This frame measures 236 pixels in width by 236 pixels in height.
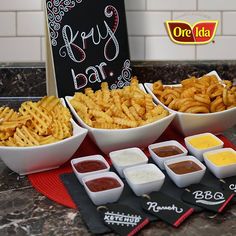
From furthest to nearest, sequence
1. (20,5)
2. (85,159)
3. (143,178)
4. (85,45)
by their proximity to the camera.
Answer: (20,5), (85,45), (85,159), (143,178)

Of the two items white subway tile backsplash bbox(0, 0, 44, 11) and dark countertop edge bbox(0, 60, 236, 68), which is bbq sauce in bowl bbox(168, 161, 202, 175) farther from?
white subway tile backsplash bbox(0, 0, 44, 11)

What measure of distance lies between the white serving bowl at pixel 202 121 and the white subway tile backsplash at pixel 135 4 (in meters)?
0.52

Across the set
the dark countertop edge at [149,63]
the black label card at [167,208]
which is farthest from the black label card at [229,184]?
the dark countertop edge at [149,63]

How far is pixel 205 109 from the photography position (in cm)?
133

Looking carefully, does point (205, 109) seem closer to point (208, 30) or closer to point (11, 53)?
point (208, 30)

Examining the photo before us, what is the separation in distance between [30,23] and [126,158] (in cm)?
81

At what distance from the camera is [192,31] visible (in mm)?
1779

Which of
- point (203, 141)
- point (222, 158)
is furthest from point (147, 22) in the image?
point (222, 158)

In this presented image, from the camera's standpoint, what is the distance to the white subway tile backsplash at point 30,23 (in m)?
1.75

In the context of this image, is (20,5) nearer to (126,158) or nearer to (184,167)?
(126,158)

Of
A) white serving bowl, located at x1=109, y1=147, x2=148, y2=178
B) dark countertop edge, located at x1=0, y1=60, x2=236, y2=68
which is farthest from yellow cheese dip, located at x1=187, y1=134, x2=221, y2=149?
dark countertop edge, located at x1=0, y1=60, x2=236, y2=68

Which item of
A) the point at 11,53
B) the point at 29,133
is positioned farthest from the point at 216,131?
the point at 11,53

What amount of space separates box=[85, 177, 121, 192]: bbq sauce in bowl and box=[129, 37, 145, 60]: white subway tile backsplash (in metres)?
0.82

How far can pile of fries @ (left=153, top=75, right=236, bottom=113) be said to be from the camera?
4.37ft
